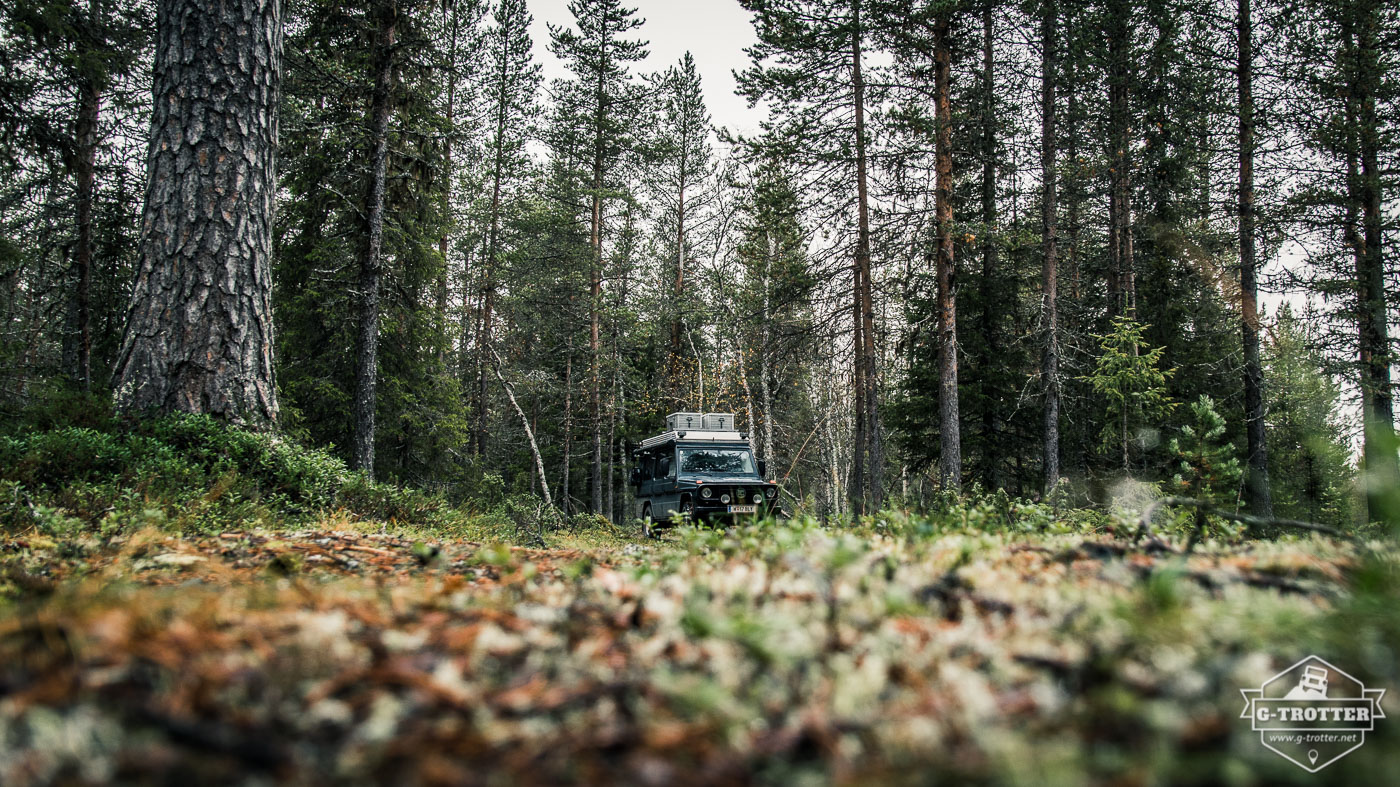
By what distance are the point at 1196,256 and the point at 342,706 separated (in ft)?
75.9

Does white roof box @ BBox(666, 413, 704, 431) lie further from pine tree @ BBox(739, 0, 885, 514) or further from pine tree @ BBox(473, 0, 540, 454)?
pine tree @ BBox(473, 0, 540, 454)

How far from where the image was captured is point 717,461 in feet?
48.7

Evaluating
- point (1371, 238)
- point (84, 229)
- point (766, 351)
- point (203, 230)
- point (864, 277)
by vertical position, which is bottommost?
point (203, 230)

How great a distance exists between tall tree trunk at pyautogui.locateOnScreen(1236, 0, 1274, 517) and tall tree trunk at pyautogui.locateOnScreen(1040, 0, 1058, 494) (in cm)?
496

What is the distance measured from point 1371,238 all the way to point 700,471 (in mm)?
17889

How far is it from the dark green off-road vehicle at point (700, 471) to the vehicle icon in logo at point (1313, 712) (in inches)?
455

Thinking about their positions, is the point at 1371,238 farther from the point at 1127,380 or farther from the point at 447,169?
the point at 447,169

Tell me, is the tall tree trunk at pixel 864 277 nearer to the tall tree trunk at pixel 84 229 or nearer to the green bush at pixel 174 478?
the green bush at pixel 174 478

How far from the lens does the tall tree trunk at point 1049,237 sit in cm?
1561

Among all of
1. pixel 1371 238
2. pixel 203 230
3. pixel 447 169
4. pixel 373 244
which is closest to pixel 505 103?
pixel 447 169

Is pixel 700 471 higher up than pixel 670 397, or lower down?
lower down

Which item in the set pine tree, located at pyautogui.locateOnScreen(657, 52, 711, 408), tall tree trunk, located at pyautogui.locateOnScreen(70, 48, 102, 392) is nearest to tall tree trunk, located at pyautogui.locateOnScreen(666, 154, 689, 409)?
pine tree, located at pyautogui.locateOnScreen(657, 52, 711, 408)

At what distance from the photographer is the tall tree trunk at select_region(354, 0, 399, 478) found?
11609 mm

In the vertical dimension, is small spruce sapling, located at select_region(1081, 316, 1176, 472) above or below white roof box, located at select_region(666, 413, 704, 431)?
above
